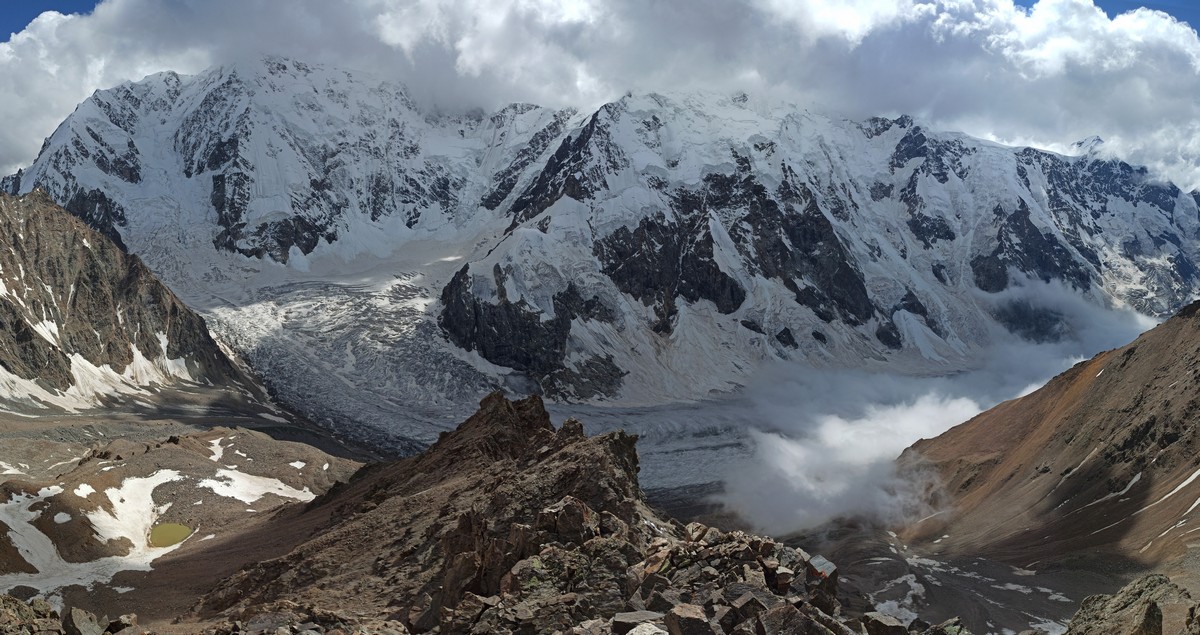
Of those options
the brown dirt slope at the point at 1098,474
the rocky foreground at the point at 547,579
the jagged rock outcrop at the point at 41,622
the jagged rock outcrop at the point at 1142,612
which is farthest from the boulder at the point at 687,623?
the brown dirt slope at the point at 1098,474

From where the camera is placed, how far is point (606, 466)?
2100 inches

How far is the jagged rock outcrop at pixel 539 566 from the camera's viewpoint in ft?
114

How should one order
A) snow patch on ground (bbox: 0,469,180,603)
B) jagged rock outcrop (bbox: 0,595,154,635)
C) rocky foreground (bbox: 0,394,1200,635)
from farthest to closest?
snow patch on ground (bbox: 0,469,180,603), jagged rock outcrop (bbox: 0,595,154,635), rocky foreground (bbox: 0,394,1200,635)

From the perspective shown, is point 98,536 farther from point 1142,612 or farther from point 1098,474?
point 1098,474

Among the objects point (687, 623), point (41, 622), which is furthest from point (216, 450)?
point (687, 623)

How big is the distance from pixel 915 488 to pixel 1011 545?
41.0 metres

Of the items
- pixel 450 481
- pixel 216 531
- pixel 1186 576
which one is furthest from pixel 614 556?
pixel 216 531

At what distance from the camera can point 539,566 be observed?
41.2 meters

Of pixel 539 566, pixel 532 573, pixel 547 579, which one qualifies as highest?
pixel 539 566

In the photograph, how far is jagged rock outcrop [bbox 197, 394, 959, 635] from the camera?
3475 centimetres

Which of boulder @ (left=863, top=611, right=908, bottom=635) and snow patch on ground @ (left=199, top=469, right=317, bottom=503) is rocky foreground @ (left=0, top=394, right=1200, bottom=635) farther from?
snow patch on ground @ (left=199, top=469, right=317, bottom=503)

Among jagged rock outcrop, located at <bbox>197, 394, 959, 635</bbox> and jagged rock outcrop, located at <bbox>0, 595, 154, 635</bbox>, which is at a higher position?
jagged rock outcrop, located at <bbox>197, 394, 959, 635</bbox>

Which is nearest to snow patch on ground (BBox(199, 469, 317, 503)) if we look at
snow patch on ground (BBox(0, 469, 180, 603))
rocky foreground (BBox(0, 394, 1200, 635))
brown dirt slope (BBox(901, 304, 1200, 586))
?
snow patch on ground (BBox(0, 469, 180, 603))

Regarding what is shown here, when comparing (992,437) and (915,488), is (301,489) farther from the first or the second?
(992,437)
